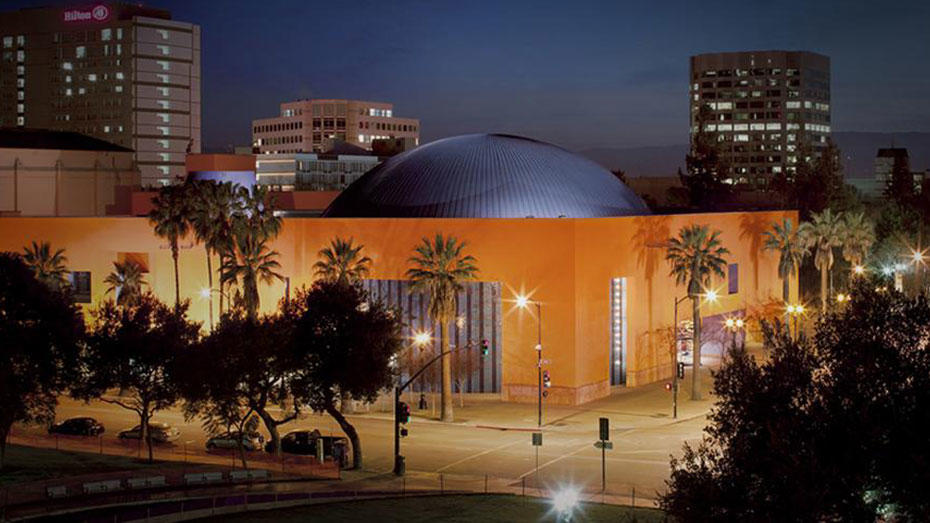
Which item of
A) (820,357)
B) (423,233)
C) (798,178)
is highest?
(798,178)

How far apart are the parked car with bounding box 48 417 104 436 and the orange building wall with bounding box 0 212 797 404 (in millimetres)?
24744

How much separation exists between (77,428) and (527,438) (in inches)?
964

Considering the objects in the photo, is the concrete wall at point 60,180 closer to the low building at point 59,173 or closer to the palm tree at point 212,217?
the low building at point 59,173

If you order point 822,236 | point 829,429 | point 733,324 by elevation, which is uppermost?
point 822,236

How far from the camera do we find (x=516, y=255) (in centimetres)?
8269

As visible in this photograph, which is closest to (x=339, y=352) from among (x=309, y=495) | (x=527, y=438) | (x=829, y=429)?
(x=309, y=495)

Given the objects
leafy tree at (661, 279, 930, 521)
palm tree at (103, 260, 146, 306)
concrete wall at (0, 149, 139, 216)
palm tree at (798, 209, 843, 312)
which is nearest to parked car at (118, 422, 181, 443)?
palm tree at (103, 260, 146, 306)

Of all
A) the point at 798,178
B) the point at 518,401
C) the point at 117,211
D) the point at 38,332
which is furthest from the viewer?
the point at 798,178

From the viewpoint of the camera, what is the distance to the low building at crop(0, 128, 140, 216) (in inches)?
5851

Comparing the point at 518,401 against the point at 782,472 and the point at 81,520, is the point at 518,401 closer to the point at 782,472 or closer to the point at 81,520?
the point at 81,520

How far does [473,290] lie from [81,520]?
46915 millimetres

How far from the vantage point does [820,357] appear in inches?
1150

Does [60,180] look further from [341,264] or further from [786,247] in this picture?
[786,247]

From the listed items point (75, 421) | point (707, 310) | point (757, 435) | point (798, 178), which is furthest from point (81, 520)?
point (798, 178)
